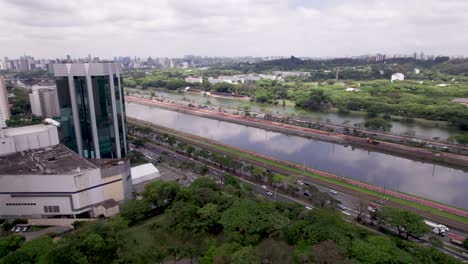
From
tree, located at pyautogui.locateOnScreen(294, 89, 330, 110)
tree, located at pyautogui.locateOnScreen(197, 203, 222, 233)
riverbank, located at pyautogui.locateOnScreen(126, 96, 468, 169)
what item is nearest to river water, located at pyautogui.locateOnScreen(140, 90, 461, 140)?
tree, located at pyautogui.locateOnScreen(294, 89, 330, 110)

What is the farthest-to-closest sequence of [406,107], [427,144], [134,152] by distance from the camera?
1. [406,107]
2. [427,144]
3. [134,152]

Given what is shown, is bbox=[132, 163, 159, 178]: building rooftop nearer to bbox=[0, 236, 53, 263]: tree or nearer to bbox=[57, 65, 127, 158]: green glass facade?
bbox=[57, 65, 127, 158]: green glass facade

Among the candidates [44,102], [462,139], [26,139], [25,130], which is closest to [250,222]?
[26,139]

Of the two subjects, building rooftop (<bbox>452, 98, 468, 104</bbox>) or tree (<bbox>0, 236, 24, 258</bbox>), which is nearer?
tree (<bbox>0, 236, 24, 258</bbox>)

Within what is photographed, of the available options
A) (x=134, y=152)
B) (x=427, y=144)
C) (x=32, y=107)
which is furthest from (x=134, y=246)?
(x=32, y=107)

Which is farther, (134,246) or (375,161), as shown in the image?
A: (375,161)

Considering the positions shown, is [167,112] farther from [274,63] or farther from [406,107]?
[274,63]
